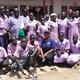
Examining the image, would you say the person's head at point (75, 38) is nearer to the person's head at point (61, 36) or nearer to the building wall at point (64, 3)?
the person's head at point (61, 36)

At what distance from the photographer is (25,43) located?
12547 mm

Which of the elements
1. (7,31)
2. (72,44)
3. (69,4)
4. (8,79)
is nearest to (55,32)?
(72,44)

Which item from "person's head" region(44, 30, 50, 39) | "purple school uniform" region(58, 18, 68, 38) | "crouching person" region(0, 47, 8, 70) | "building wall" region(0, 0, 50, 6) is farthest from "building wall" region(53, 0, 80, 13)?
"crouching person" region(0, 47, 8, 70)

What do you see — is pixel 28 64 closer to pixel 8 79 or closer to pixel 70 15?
pixel 8 79

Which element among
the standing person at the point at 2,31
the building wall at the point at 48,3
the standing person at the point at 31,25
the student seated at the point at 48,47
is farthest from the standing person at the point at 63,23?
the building wall at the point at 48,3

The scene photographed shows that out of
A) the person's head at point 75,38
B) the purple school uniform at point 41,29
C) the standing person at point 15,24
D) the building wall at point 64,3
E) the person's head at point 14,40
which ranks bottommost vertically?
the building wall at point 64,3

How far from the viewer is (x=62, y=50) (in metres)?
13.3

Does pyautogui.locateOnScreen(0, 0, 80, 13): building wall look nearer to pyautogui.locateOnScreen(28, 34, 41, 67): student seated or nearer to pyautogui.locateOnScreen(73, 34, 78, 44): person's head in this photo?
pyautogui.locateOnScreen(73, 34, 78, 44): person's head

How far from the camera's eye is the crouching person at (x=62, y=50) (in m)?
13.1

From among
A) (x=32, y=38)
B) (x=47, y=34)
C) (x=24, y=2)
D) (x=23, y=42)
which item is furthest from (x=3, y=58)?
(x=24, y=2)

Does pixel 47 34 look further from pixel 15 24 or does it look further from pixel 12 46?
pixel 12 46

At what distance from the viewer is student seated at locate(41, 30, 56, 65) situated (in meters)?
13.1

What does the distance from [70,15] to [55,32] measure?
0.81 meters

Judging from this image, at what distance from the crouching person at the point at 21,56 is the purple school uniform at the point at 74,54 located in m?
1.44
